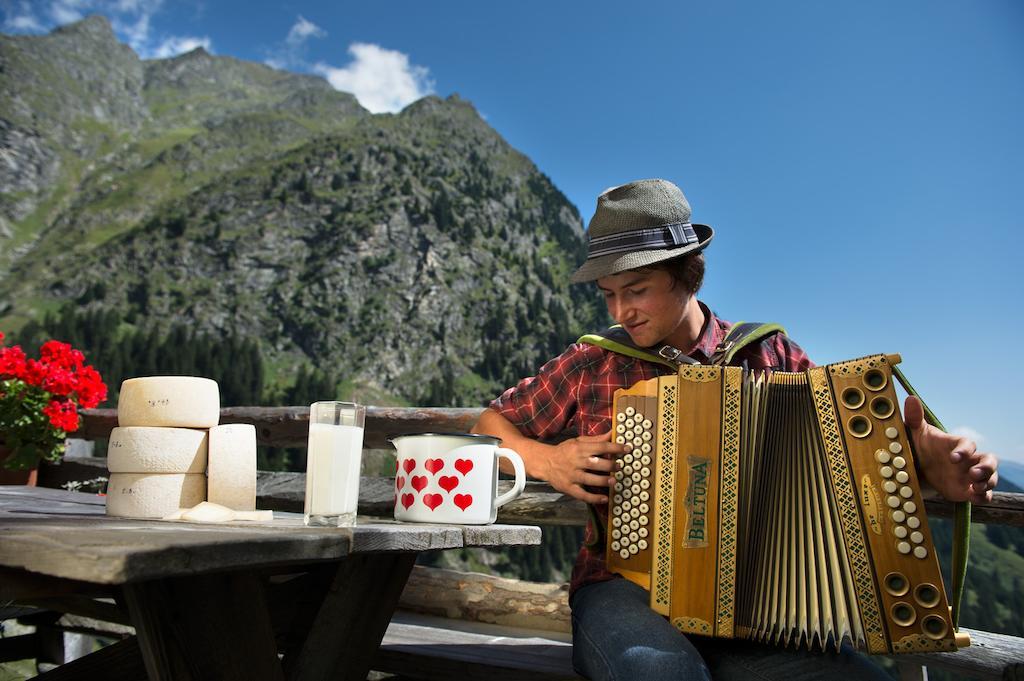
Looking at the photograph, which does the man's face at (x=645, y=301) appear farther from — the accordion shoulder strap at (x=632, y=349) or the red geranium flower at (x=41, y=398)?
the red geranium flower at (x=41, y=398)

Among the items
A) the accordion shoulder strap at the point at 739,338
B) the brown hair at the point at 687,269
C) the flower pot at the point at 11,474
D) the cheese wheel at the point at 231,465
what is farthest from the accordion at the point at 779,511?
the flower pot at the point at 11,474

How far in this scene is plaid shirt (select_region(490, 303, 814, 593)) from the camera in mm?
2611

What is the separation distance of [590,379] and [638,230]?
0.52 meters

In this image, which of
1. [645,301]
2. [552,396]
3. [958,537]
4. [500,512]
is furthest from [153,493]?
[500,512]

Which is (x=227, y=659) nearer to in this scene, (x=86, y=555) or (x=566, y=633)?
(x=86, y=555)

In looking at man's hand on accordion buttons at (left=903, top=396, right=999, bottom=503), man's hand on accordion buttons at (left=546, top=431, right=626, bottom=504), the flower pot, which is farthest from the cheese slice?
the flower pot

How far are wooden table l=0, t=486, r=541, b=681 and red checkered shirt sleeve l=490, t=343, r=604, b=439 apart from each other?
33.8 inches

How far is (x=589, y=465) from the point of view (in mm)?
2094

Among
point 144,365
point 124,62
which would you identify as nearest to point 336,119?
point 124,62

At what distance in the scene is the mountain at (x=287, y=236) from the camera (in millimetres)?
98062

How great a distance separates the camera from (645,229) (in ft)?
8.52

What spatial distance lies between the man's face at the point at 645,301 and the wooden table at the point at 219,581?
903mm

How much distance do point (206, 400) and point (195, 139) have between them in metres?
139

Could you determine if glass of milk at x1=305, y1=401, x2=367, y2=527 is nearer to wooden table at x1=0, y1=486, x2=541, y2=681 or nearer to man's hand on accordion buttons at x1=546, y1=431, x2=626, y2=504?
wooden table at x1=0, y1=486, x2=541, y2=681
